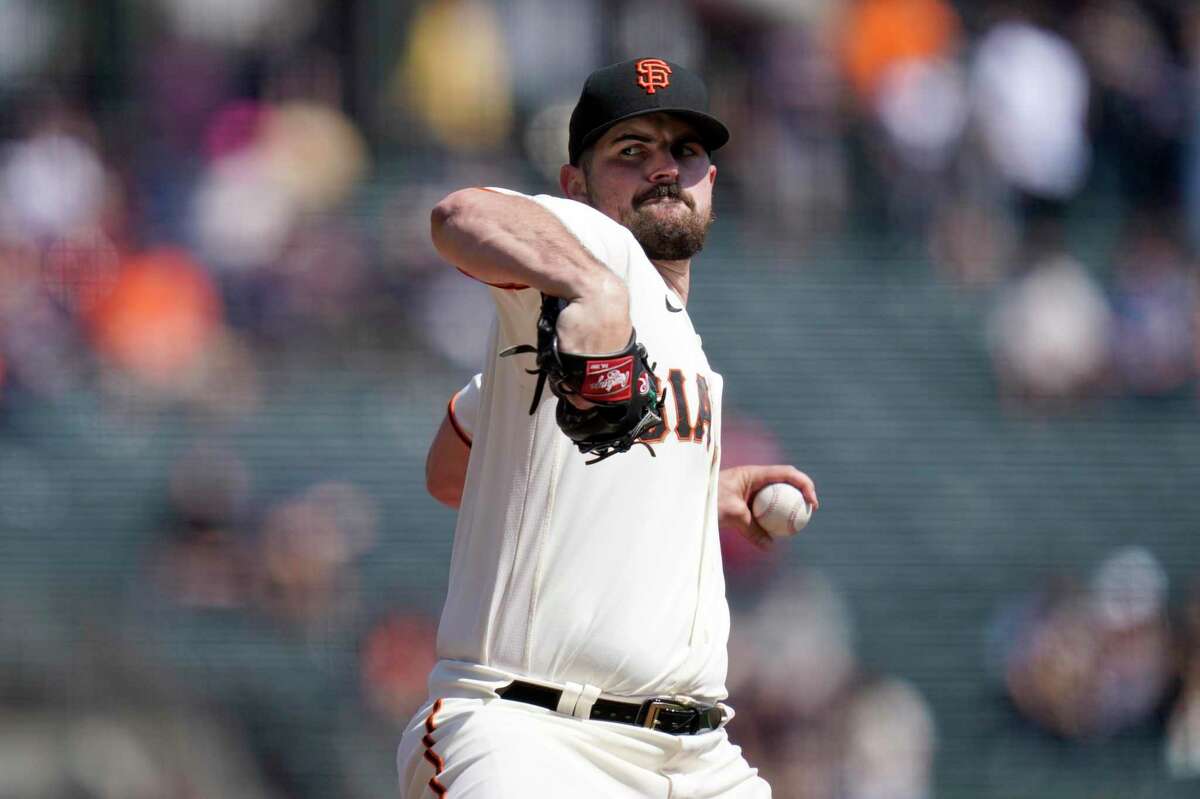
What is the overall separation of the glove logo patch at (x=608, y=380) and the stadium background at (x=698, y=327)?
596 cm

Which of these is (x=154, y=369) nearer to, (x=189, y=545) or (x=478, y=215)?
(x=189, y=545)

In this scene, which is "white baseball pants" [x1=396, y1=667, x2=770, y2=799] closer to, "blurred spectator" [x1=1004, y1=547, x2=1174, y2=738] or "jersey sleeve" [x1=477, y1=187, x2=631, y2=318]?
"jersey sleeve" [x1=477, y1=187, x2=631, y2=318]

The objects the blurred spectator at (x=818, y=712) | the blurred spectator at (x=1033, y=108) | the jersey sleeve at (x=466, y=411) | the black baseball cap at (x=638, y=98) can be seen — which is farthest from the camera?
the blurred spectator at (x=1033, y=108)

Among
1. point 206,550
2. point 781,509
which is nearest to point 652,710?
point 781,509

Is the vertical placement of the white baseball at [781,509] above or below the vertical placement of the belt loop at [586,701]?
above

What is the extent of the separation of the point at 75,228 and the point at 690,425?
653 centimetres

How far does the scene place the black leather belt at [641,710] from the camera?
2.77 meters

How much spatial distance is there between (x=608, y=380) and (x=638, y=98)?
1.18 m

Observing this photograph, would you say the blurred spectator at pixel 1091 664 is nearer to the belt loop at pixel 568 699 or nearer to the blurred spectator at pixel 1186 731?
the blurred spectator at pixel 1186 731

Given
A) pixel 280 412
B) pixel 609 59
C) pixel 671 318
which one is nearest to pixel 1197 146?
pixel 609 59

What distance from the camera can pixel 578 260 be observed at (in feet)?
7.70

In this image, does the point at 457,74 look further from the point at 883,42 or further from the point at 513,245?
the point at 513,245

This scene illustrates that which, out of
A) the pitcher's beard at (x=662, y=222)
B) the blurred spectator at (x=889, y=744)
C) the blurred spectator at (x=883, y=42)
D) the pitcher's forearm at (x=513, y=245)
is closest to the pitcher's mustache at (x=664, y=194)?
the pitcher's beard at (x=662, y=222)

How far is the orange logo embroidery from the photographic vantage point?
10.8 ft
